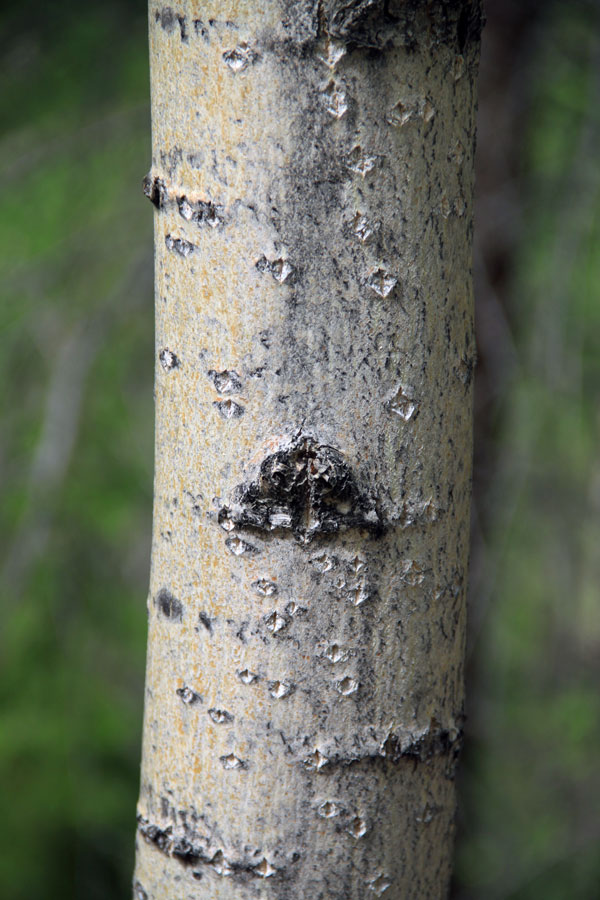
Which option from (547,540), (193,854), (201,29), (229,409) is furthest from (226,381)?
(547,540)

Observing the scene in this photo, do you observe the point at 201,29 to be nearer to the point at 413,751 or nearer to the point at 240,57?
the point at 240,57

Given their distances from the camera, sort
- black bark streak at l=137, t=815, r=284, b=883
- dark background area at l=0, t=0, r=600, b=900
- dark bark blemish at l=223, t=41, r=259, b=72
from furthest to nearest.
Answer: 1. dark background area at l=0, t=0, r=600, b=900
2. black bark streak at l=137, t=815, r=284, b=883
3. dark bark blemish at l=223, t=41, r=259, b=72

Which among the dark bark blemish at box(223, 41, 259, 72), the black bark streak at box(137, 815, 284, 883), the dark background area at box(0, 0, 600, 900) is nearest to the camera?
the dark bark blemish at box(223, 41, 259, 72)

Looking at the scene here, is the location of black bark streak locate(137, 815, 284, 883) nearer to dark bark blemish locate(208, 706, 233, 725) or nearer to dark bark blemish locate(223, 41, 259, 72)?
dark bark blemish locate(208, 706, 233, 725)

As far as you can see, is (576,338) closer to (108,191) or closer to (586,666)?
(586,666)

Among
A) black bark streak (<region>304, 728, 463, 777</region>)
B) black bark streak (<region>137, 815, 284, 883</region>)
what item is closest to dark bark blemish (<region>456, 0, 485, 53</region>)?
black bark streak (<region>304, 728, 463, 777</region>)

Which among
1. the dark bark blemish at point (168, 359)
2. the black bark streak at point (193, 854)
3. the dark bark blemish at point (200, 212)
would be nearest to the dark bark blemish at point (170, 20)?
the dark bark blemish at point (200, 212)

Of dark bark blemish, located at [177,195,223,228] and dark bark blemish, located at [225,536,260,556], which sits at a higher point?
dark bark blemish, located at [177,195,223,228]
